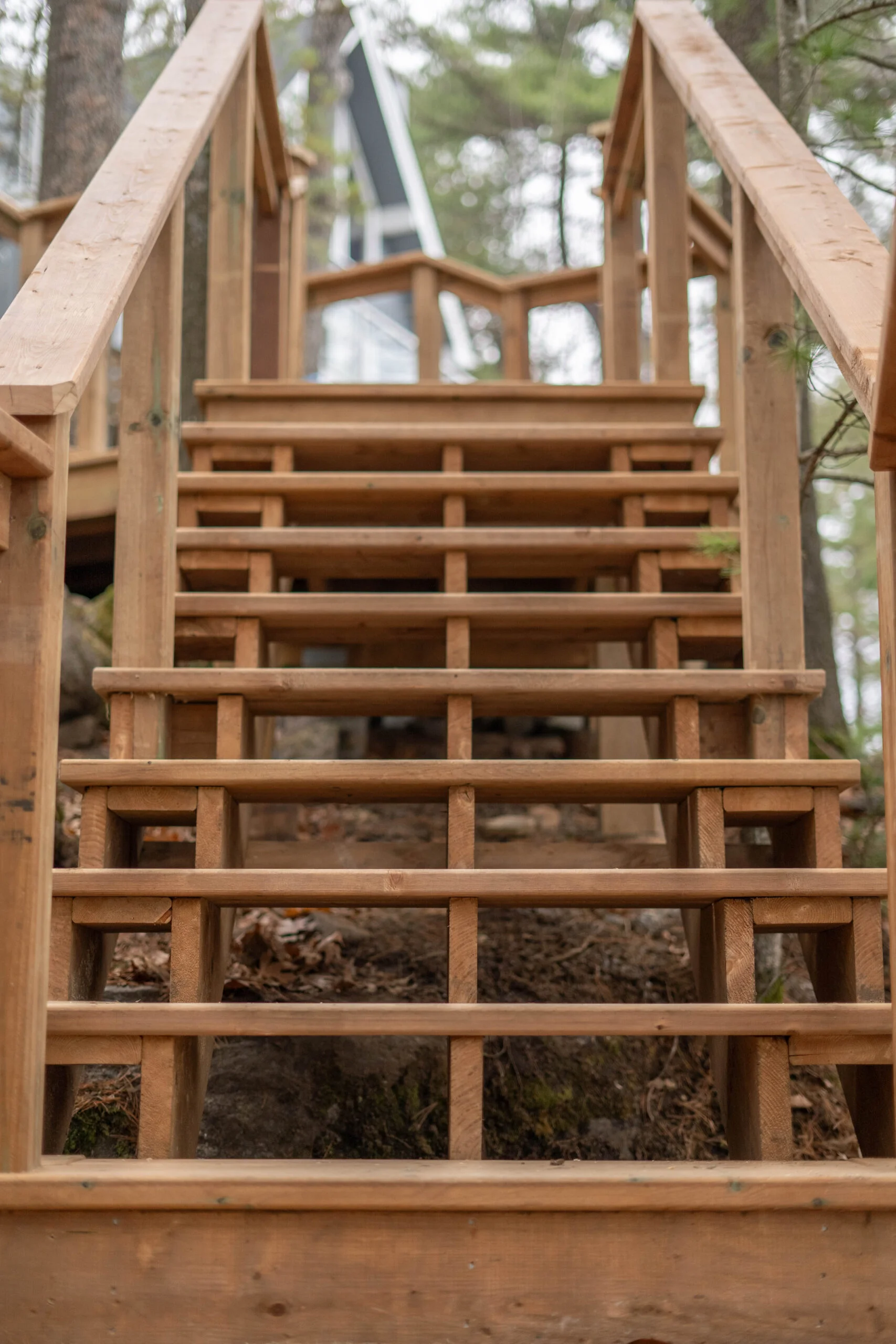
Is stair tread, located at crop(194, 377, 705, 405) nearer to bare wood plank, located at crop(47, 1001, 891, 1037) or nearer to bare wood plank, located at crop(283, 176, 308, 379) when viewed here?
bare wood plank, located at crop(283, 176, 308, 379)

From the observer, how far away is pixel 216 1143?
2119 millimetres

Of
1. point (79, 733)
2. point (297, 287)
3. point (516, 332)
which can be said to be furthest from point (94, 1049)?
point (516, 332)

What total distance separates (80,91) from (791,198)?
5.24 metres

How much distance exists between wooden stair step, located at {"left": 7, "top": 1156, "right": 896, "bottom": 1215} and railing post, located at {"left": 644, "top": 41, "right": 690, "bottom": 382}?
263 centimetres

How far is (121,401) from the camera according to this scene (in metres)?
2.45

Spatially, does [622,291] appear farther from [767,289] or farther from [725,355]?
[767,289]

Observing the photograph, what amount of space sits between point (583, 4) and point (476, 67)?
1.61 m

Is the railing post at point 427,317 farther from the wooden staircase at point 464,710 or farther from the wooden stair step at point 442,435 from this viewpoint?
the wooden stair step at point 442,435

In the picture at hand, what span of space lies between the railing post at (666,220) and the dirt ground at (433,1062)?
5.60 ft

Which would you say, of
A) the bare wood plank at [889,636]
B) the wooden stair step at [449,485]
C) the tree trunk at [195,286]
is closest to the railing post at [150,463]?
the wooden stair step at [449,485]

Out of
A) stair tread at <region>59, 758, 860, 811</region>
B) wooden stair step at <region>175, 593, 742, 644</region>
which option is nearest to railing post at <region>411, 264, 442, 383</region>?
wooden stair step at <region>175, 593, 742, 644</region>

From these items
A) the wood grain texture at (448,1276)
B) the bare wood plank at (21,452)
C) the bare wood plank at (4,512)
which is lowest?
the wood grain texture at (448,1276)

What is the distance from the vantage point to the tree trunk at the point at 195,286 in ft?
15.0

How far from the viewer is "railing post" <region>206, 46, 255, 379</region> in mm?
3658
